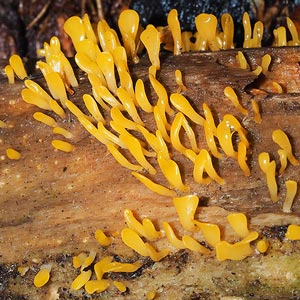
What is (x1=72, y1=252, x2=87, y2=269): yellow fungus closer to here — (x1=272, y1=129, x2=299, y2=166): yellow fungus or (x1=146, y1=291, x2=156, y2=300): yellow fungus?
(x1=146, y1=291, x2=156, y2=300): yellow fungus

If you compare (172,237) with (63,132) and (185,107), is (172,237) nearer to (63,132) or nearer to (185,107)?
(185,107)

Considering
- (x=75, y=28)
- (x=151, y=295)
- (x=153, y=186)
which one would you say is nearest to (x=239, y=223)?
(x=153, y=186)

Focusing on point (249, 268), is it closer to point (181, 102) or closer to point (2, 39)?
point (181, 102)

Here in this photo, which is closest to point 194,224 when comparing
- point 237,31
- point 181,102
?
point 181,102

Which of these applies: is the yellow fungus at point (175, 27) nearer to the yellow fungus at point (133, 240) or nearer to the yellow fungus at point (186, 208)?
the yellow fungus at point (186, 208)

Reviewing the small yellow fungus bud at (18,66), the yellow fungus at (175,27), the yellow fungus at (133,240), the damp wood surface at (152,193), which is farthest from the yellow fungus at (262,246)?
the small yellow fungus bud at (18,66)
